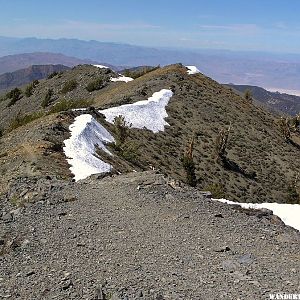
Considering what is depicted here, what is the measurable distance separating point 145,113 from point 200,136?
527cm

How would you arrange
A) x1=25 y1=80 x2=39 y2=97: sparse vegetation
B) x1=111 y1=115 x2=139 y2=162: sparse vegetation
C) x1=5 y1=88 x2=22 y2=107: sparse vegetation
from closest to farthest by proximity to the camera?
x1=111 y1=115 x2=139 y2=162: sparse vegetation < x1=5 y1=88 x2=22 y2=107: sparse vegetation < x1=25 y1=80 x2=39 y2=97: sparse vegetation

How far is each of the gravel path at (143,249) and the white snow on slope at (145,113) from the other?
19096mm

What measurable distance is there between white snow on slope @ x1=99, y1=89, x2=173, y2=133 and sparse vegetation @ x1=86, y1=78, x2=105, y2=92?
14.5 m

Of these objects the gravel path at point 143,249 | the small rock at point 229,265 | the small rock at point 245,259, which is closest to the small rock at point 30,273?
the gravel path at point 143,249

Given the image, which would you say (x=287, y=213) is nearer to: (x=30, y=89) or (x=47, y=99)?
(x=47, y=99)

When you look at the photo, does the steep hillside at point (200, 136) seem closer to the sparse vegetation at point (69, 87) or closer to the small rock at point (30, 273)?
the sparse vegetation at point (69, 87)

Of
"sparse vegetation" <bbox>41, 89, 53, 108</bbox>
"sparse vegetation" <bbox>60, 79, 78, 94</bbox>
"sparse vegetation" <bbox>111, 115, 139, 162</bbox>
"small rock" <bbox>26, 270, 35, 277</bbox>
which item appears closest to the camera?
"small rock" <bbox>26, 270, 35, 277</bbox>

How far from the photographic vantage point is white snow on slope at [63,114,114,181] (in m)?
19.1

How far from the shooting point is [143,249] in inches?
396

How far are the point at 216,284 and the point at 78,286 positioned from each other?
8.54ft

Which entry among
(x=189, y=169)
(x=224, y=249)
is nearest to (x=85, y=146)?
(x=189, y=169)

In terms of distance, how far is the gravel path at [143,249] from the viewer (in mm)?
8344

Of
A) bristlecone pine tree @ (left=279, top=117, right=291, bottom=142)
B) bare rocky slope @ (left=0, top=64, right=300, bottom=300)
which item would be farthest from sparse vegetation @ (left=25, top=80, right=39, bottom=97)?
bare rocky slope @ (left=0, top=64, right=300, bottom=300)

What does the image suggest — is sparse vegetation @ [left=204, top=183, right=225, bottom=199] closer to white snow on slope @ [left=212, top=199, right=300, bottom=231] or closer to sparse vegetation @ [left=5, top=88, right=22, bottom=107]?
white snow on slope @ [left=212, top=199, right=300, bottom=231]
